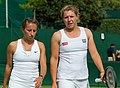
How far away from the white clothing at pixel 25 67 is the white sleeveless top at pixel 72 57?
1.21ft

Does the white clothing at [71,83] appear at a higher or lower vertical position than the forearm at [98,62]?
lower

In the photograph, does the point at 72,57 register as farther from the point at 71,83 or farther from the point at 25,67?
the point at 25,67

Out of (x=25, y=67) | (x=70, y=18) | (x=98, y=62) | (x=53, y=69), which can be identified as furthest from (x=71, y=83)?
(x=70, y=18)

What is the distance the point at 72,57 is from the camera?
6539 millimetres

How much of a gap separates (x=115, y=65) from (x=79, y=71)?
11.4 m

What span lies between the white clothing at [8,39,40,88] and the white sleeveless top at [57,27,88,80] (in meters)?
0.37

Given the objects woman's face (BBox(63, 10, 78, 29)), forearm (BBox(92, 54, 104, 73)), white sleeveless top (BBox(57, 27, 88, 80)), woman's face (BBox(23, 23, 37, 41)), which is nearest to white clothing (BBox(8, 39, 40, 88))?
woman's face (BBox(23, 23, 37, 41))

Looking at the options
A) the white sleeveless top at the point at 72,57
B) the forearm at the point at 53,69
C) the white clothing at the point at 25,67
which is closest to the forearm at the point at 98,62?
the white sleeveless top at the point at 72,57

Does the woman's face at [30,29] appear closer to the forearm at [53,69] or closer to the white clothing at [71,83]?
the forearm at [53,69]

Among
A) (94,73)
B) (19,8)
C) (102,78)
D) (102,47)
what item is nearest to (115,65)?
(94,73)

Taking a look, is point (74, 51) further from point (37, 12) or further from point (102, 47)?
point (37, 12)

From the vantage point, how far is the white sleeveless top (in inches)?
257

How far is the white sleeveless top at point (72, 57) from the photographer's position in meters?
6.52

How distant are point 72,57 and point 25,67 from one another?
67cm
